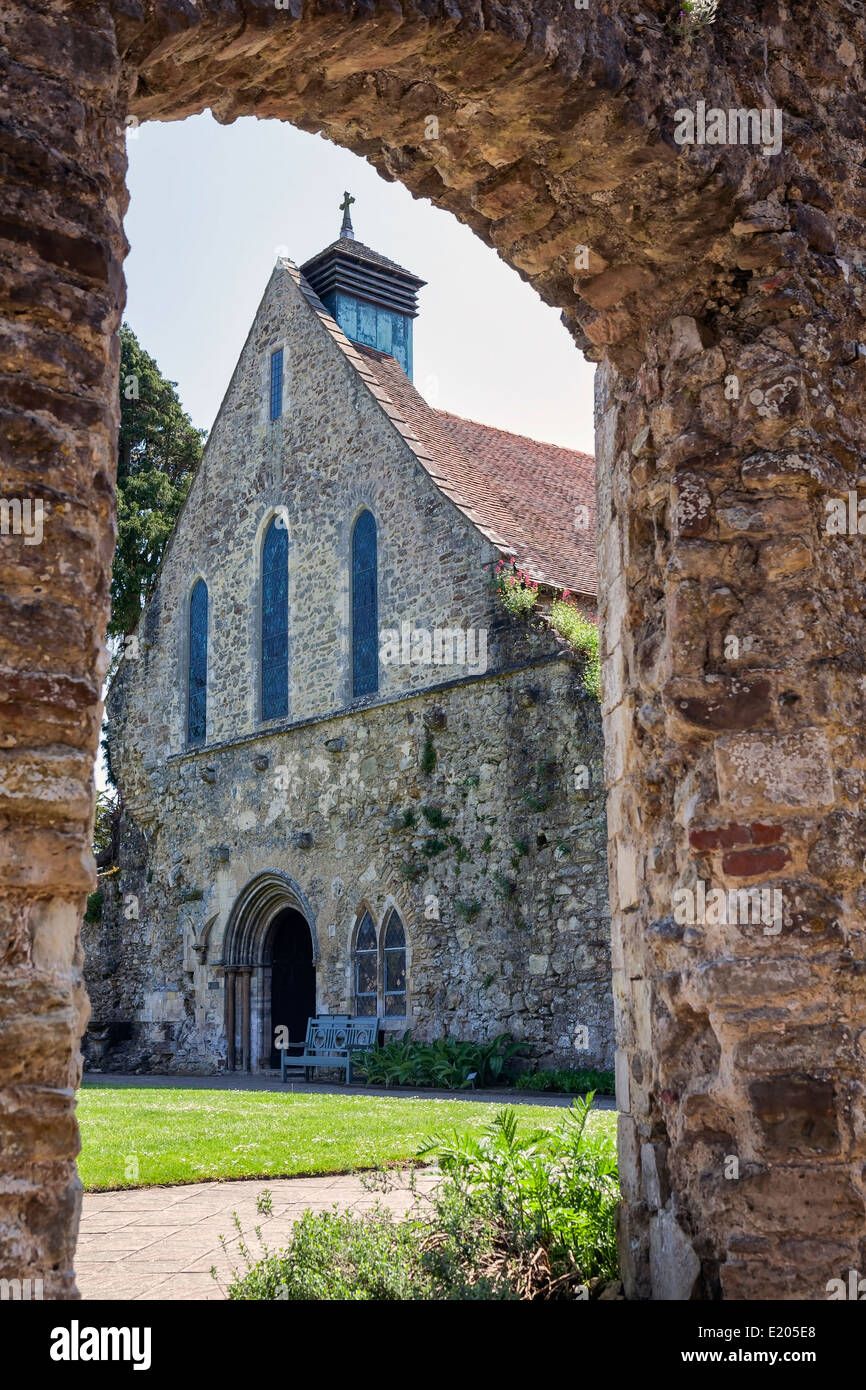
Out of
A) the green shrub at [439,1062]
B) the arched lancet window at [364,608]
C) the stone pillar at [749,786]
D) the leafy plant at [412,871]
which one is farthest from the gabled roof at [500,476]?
the stone pillar at [749,786]

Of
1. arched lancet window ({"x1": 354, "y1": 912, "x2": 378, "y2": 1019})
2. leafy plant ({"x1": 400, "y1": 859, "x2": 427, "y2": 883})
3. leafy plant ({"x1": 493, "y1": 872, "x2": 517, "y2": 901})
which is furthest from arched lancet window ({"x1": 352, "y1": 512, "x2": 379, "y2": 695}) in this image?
leafy plant ({"x1": 493, "y1": 872, "x2": 517, "y2": 901})

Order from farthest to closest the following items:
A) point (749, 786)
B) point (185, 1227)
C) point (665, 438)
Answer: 1. point (185, 1227)
2. point (665, 438)
3. point (749, 786)

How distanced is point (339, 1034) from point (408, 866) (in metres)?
2.16

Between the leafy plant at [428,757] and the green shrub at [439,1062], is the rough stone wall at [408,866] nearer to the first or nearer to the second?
the leafy plant at [428,757]

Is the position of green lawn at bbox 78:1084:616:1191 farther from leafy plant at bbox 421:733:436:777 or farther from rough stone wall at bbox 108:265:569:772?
rough stone wall at bbox 108:265:569:772

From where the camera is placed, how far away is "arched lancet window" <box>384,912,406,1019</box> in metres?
14.5

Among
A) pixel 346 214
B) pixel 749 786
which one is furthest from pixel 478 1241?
pixel 346 214

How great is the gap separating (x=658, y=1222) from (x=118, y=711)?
16.9 metres

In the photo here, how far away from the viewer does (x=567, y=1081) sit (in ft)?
39.4

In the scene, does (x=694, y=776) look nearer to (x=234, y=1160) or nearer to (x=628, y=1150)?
(x=628, y=1150)

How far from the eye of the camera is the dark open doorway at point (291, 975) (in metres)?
17.2

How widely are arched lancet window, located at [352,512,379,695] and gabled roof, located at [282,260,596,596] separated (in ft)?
4.29

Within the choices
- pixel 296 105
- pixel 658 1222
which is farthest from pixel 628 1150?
pixel 296 105

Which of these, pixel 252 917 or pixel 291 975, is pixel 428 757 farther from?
pixel 291 975
